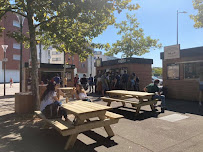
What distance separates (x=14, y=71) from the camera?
44.6m

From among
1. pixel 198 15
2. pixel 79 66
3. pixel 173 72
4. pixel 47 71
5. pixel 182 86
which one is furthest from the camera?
pixel 79 66

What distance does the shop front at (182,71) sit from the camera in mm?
10195

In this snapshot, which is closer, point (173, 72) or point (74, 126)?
point (74, 126)

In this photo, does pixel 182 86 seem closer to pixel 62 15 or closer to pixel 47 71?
pixel 62 15

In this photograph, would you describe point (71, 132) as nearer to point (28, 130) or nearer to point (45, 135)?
point (45, 135)

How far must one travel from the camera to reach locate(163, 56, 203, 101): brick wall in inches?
405

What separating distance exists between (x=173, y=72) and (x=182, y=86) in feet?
3.53

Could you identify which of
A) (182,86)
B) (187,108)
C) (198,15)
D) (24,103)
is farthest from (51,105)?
(198,15)

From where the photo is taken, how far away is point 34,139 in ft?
15.2

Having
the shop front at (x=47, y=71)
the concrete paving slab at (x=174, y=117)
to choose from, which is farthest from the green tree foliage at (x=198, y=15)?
the shop front at (x=47, y=71)

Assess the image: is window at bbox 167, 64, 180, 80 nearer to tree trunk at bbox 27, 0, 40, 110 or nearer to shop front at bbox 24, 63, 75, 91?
tree trunk at bbox 27, 0, 40, 110

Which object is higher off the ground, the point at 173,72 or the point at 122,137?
the point at 173,72

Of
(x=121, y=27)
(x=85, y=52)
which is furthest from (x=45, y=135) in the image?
(x=121, y=27)

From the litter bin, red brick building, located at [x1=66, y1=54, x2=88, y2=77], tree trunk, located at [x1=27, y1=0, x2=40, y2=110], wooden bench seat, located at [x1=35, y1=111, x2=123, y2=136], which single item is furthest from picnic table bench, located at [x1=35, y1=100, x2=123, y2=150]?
red brick building, located at [x1=66, y1=54, x2=88, y2=77]
